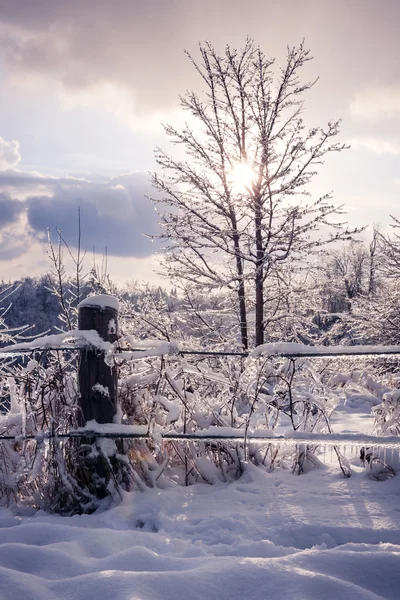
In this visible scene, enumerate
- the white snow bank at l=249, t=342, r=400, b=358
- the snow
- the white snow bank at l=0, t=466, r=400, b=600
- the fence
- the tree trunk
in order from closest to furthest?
the white snow bank at l=0, t=466, r=400, b=600 → the white snow bank at l=249, t=342, r=400, b=358 → the fence → the snow → the tree trunk

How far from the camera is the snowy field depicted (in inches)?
61.2

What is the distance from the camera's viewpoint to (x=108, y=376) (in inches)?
112

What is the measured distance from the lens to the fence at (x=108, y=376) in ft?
9.05

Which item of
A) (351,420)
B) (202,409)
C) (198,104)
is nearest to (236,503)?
(202,409)

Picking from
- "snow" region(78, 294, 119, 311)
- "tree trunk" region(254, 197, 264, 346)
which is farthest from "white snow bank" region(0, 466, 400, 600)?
"tree trunk" region(254, 197, 264, 346)

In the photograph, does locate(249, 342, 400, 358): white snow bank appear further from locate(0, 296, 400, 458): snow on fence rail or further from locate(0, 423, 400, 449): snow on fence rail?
locate(0, 423, 400, 449): snow on fence rail

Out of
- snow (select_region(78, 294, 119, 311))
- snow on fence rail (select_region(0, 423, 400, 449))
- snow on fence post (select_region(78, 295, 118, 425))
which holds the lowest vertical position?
snow on fence rail (select_region(0, 423, 400, 449))

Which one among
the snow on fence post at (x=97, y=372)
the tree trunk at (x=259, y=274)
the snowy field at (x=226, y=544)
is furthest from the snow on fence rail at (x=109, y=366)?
the tree trunk at (x=259, y=274)

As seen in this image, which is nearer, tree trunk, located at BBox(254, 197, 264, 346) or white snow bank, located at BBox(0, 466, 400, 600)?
white snow bank, located at BBox(0, 466, 400, 600)

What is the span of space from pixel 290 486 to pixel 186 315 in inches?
322

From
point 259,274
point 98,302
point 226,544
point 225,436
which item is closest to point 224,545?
point 226,544

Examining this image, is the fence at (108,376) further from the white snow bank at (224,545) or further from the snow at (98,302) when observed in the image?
the white snow bank at (224,545)

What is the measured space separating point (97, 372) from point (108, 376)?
0.08m

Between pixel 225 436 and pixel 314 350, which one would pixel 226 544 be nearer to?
pixel 225 436
